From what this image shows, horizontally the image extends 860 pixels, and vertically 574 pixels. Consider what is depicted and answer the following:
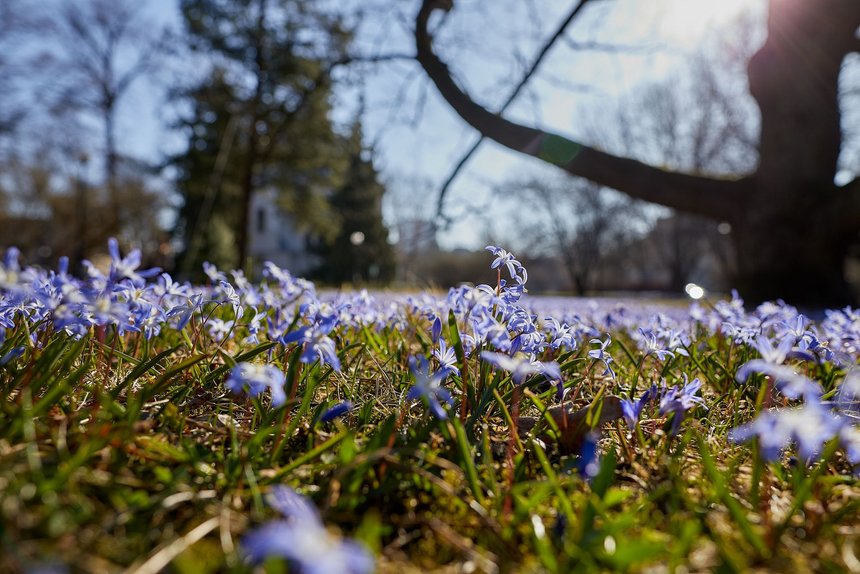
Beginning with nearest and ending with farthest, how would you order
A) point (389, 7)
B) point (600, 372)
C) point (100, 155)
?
point (600, 372) < point (389, 7) < point (100, 155)

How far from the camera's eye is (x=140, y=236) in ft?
86.2

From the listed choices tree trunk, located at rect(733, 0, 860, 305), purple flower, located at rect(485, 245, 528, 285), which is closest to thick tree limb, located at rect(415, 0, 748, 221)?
tree trunk, located at rect(733, 0, 860, 305)

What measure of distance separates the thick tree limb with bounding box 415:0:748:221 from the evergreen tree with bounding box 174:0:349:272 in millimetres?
10589

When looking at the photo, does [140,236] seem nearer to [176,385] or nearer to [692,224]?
[176,385]

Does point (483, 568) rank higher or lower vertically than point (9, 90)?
lower

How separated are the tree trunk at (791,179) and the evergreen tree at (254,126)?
11716 millimetres

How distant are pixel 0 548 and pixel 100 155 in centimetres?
2643

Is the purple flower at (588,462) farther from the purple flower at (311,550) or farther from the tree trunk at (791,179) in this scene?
the tree trunk at (791,179)

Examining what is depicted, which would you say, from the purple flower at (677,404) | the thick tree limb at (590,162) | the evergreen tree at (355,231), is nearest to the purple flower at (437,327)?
the purple flower at (677,404)

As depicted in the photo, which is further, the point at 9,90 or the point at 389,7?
the point at 9,90

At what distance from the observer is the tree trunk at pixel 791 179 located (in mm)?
6512

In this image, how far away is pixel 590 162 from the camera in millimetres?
6344

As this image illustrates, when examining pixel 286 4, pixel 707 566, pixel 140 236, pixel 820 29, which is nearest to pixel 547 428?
pixel 707 566

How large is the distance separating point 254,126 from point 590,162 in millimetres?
14324
